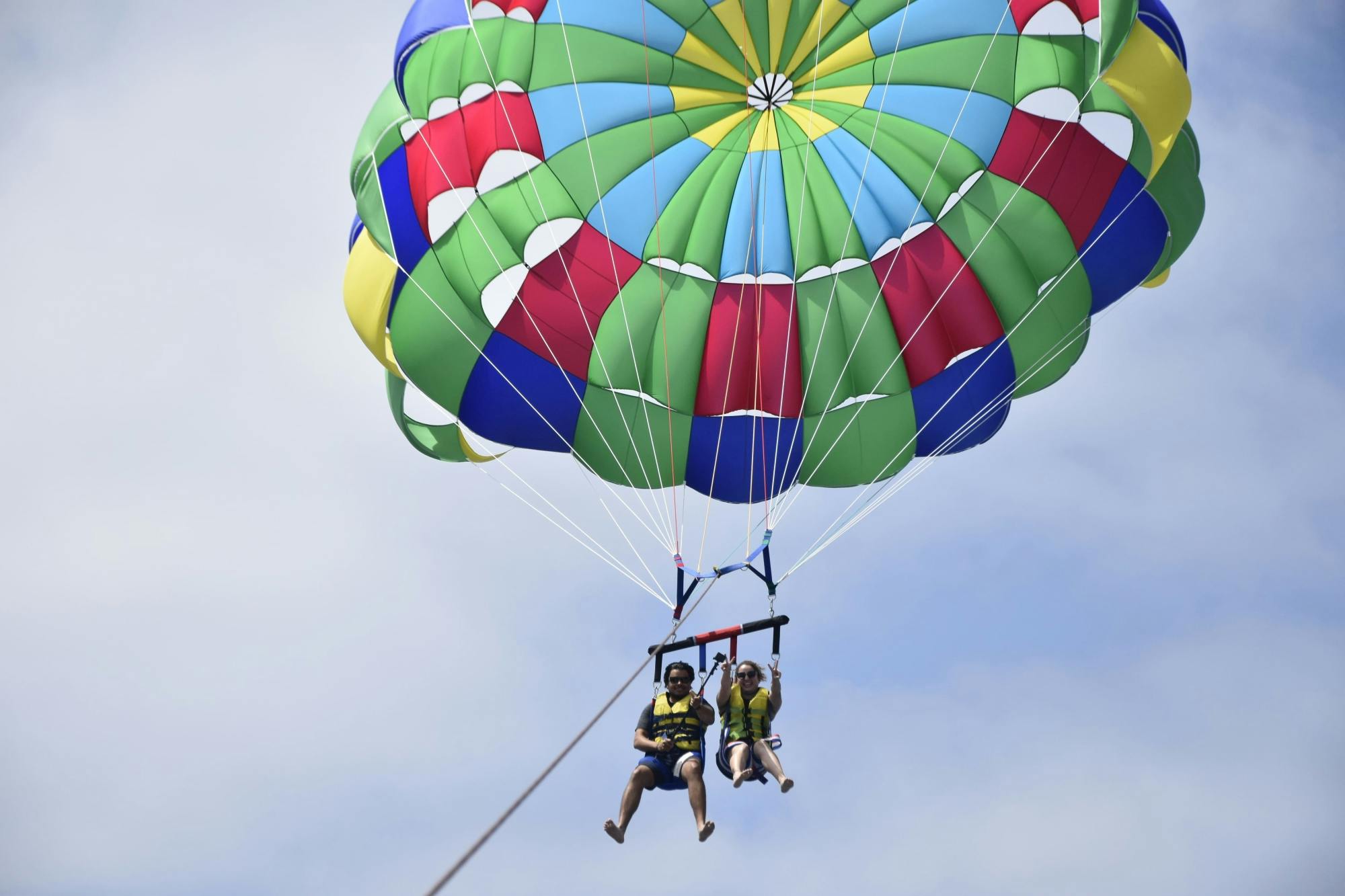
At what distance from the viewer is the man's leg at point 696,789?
694cm

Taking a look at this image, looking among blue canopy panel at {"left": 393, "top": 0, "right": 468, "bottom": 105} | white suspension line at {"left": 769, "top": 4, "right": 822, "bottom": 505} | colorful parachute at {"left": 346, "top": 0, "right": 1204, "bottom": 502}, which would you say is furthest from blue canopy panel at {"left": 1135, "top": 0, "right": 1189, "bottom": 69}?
blue canopy panel at {"left": 393, "top": 0, "right": 468, "bottom": 105}

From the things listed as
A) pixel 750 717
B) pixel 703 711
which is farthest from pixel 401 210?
pixel 750 717

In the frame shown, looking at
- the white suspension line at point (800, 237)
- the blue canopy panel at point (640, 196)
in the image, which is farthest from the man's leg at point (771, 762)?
the blue canopy panel at point (640, 196)

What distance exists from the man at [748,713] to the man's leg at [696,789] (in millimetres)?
197

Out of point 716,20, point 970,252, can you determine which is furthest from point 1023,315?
point 716,20

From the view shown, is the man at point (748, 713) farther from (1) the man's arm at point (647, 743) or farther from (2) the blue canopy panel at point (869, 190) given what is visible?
(2) the blue canopy panel at point (869, 190)

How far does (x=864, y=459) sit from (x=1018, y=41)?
279 cm

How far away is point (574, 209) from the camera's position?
879 centimetres

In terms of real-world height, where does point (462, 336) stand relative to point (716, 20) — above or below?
below

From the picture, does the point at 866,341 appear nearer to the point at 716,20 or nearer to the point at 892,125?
the point at 892,125

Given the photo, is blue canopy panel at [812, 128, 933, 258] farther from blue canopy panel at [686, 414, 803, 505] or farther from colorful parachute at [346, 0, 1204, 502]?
blue canopy panel at [686, 414, 803, 505]

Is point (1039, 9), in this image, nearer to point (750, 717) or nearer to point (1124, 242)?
point (1124, 242)

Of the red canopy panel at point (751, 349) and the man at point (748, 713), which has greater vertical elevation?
the red canopy panel at point (751, 349)

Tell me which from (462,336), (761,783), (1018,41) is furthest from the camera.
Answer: (462,336)
